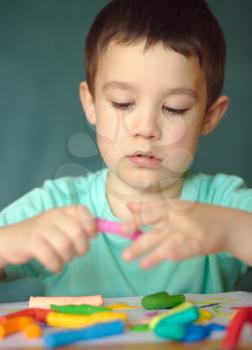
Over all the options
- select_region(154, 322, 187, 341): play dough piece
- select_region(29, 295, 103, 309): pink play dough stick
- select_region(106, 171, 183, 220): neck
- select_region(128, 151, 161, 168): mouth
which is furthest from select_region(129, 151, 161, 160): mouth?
select_region(154, 322, 187, 341): play dough piece

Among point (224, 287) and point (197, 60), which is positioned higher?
point (197, 60)

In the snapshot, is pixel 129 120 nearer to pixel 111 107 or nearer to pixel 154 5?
pixel 111 107

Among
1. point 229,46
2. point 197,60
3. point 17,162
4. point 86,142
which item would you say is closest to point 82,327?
point 86,142

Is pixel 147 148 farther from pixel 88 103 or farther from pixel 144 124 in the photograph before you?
pixel 88 103

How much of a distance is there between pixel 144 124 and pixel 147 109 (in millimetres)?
22

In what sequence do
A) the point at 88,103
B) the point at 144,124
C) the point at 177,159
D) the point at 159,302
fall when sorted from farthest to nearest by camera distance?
the point at 88,103, the point at 177,159, the point at 144,124, the point at 159,302

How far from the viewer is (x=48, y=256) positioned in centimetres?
45

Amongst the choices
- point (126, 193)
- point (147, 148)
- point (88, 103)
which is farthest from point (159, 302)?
point (88, 103)

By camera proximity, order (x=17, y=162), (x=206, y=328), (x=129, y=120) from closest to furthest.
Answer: (x=206, y=328), (x=129, y=120), (x=17, y=162)

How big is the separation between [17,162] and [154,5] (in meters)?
0.41

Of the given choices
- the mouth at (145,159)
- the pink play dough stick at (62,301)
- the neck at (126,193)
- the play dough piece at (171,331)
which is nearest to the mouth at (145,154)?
the mouth at (145,159)

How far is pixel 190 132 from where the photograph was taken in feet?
2.47

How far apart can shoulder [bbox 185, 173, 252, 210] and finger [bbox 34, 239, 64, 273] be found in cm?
37

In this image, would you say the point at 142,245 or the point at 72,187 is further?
the point at 72,187
